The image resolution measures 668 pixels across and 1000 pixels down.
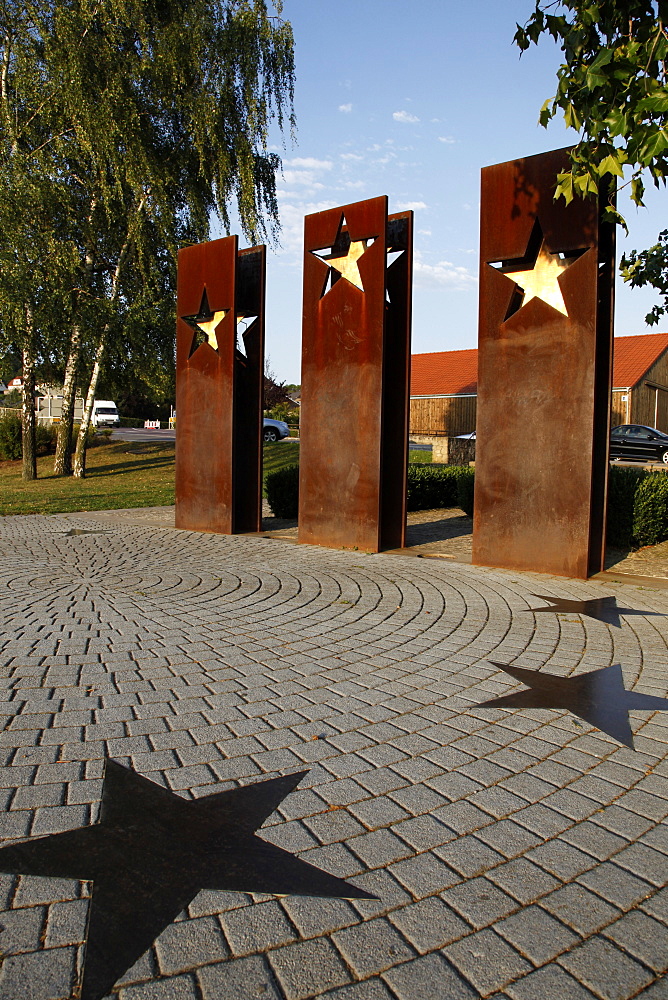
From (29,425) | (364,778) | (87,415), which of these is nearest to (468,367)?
(87,415)

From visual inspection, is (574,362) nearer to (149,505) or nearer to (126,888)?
(126,888)

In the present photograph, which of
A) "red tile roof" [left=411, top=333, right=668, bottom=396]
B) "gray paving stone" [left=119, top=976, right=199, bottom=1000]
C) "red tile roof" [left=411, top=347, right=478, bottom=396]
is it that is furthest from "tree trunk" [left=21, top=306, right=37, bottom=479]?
"red tile roof" [left=411, top=347, right=478, bottom=396]

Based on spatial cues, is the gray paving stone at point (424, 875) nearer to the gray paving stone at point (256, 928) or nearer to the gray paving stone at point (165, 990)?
the gray paving stone at point (256, 928)

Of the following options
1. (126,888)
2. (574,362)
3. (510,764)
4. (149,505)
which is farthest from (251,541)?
(126,888)

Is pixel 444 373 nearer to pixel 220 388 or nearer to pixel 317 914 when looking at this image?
pixel 220 388

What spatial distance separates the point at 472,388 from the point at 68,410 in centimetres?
2599

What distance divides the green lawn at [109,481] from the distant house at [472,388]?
13.0 meters

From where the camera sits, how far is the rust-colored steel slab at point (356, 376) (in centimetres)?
890

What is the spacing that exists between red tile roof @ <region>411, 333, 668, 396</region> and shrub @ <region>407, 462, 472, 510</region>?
70.1 feet

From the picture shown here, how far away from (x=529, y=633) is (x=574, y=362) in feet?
11.2

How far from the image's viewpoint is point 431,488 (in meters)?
14.2

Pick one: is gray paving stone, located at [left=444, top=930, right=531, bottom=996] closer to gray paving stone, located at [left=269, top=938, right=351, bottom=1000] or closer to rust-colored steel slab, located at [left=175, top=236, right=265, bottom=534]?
gray paving stone, located at [left=269, top=938, right=351, bottom=1000]

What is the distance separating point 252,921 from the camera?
2.02 metres

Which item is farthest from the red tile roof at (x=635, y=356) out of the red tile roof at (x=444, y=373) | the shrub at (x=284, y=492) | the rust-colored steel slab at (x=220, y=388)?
the rust-colored steel slab at (x=220, y=388)
